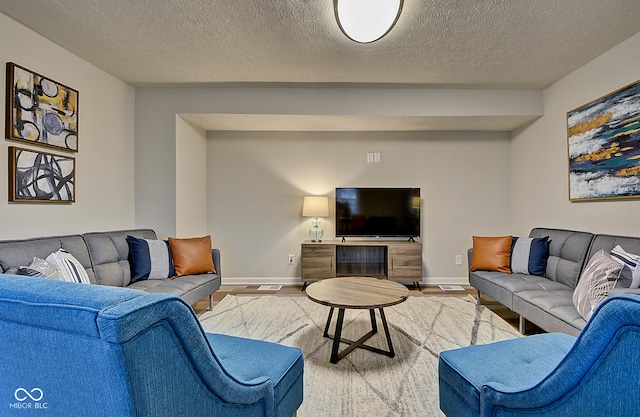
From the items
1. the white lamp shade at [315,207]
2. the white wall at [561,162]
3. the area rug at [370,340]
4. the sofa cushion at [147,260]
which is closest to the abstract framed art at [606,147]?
the white wall at [561,162]

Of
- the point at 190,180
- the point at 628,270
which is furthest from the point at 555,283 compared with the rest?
the point at 190,180

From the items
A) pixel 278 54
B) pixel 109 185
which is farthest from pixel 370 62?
pixel 109 185

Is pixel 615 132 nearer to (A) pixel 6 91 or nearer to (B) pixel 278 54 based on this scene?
(B) pixel 278 54

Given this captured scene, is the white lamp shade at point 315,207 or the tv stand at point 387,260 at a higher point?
the white lamp shade at point 315,207

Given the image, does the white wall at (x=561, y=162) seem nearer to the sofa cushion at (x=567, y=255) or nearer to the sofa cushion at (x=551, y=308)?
the sofa cushion at (x=567, y=255)

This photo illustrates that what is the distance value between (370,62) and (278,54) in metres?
0.87

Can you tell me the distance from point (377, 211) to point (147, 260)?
2812 mm

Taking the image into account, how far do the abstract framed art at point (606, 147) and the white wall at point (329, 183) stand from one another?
4.28ft

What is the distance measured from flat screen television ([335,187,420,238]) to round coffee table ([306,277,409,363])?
163cm

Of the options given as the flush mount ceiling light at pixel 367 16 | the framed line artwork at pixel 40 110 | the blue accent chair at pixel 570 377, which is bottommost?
the blue accent chair at pixel 570 377

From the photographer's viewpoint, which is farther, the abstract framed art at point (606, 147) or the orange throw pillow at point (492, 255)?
the orange throw pillow at point (492, 255)

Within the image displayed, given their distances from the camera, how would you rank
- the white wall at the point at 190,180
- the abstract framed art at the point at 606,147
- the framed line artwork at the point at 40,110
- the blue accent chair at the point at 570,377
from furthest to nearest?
1. the white wall at the point at 190,180
2. the abstract framed art at the point at 606,147
3. the framed line artwork at the point at 40,110
4. the blue accent chair at the point at 570,377

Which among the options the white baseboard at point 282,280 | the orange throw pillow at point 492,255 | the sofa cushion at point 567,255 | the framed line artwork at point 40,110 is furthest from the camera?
the white baseboard at point 282,280

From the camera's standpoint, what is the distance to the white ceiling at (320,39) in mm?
2184
